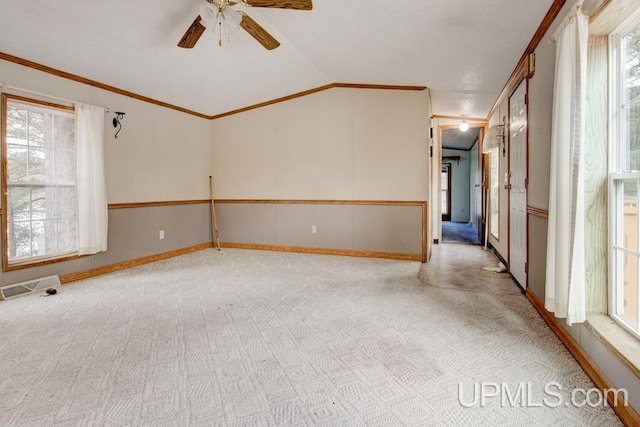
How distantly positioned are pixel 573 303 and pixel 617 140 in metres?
0.87

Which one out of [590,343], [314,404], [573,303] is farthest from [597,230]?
[314,404]

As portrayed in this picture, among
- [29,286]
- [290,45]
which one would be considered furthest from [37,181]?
[290,45]

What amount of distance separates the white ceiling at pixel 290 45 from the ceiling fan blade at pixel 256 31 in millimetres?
274


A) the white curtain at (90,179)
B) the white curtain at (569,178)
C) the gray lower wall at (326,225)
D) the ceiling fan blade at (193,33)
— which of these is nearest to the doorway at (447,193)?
the gray lower wall at (326,225)

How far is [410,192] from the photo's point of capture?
455 cm

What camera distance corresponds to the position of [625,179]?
5.14 ft

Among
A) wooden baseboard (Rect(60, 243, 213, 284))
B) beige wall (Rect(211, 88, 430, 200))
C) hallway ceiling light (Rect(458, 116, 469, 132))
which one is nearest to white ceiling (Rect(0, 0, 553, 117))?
beige wall (Rect(211, 88, 430, 200))

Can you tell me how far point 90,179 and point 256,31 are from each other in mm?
2486

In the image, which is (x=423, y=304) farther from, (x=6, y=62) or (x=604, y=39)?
(x=6, y=62)

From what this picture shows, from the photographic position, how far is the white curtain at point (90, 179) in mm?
3506

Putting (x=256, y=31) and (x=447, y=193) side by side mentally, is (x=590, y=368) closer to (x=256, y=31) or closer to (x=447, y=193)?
(x=256, y=31)

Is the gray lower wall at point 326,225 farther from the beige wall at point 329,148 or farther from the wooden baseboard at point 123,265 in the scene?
the wooden baseboard at point 123,265

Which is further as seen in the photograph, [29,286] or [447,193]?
[447,193]

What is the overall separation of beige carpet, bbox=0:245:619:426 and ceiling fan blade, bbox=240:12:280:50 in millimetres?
2318
